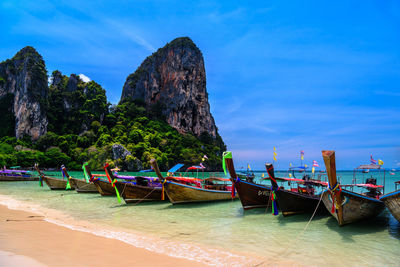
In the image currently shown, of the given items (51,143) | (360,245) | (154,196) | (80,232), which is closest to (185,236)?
(80,232)

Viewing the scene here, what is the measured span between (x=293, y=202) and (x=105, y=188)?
44.7 feet

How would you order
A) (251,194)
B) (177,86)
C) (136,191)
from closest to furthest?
1. (251,194)
2. (136,191)
3. (177,86)

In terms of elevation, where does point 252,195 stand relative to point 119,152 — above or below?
below

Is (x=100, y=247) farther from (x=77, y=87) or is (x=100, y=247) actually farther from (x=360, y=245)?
(x=77, y=87)

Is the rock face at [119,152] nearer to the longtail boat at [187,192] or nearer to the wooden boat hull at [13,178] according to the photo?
the wooden boat hull at [13,178]

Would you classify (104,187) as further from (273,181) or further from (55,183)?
(273,181)

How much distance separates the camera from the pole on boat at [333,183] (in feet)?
25.3

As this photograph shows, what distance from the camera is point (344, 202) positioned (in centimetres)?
880

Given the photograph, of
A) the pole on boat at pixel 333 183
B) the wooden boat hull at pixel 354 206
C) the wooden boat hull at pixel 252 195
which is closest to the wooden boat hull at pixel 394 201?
the wooden boat hull at pixel 354 206

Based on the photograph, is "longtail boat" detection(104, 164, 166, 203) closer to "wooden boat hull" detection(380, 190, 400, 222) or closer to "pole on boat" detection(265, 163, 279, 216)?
"pole on boat" detection(265, 163, 279, 216)

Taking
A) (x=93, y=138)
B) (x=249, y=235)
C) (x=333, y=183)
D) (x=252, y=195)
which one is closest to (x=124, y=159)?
(x=93, y=138)

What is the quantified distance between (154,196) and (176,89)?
81.3m

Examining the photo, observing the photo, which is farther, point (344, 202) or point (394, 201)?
point (344, 202)

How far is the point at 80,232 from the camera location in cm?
809
